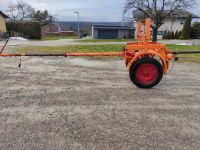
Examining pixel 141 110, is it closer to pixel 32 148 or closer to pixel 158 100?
pixel 158 100

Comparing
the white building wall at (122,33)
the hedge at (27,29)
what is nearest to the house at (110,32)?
the white building wall at (122,33)

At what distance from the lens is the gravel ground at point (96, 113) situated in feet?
14.8

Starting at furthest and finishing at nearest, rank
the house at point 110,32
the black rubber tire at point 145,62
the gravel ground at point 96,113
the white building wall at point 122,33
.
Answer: the house at point 110,32 < the white building wall at point 122,33 < the black rubber tire at point 145,62 < the gravel ground at point 96,113

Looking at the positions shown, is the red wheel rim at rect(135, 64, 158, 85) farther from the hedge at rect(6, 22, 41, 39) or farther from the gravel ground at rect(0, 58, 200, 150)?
the hedge at rect(6, 22, 41, 39)

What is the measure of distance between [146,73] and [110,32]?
2359 inches

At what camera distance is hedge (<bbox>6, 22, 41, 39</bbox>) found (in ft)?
175

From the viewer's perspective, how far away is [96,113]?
226 inches

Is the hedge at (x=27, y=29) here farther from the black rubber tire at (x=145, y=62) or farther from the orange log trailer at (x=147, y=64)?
the black rubber tire at (x=145, y=62)

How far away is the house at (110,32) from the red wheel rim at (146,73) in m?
57.9

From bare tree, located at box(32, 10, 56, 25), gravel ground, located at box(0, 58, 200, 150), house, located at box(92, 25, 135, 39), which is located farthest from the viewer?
bare tree, located at box(32, 10, 56, 25)

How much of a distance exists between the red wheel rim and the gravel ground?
0.26 meters

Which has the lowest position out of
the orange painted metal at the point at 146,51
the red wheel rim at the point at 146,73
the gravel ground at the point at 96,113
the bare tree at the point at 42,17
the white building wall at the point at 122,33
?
the gravel ground at the point at 96,113

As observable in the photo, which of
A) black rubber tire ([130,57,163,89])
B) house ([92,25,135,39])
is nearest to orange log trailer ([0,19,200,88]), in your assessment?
black rubber tire ([130,57,163,89])

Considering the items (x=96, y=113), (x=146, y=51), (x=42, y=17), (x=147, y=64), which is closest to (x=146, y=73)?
(x=147, y=64)
